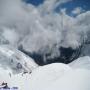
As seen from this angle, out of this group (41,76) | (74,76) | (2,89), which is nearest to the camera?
(2,89)

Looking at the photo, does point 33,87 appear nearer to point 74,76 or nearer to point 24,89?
point 24,89

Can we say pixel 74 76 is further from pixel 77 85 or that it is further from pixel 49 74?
pixel 49 74

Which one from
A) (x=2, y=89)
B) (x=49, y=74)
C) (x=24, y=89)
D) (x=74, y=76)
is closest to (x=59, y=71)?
(x=49, y=74)

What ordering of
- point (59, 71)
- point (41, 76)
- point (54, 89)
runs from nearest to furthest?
point (54, 89) → point (41, 76) → point (59, 71)

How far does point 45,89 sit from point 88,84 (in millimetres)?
21527

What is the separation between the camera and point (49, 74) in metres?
174

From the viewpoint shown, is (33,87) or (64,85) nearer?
(64,85)

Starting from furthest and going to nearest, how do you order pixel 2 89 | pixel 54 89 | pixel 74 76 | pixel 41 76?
pixel 41 76 < pixel 74 76 < pixel 54 89 < pixel 2 89

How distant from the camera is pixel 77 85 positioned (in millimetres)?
113875

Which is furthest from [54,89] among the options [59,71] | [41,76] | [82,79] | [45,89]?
[59,71]

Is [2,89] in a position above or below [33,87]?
above

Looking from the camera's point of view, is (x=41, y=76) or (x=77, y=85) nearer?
(x=77, y=85)

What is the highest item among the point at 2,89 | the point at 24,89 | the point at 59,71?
the point at 2,89

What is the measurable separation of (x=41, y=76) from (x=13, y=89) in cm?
5249
